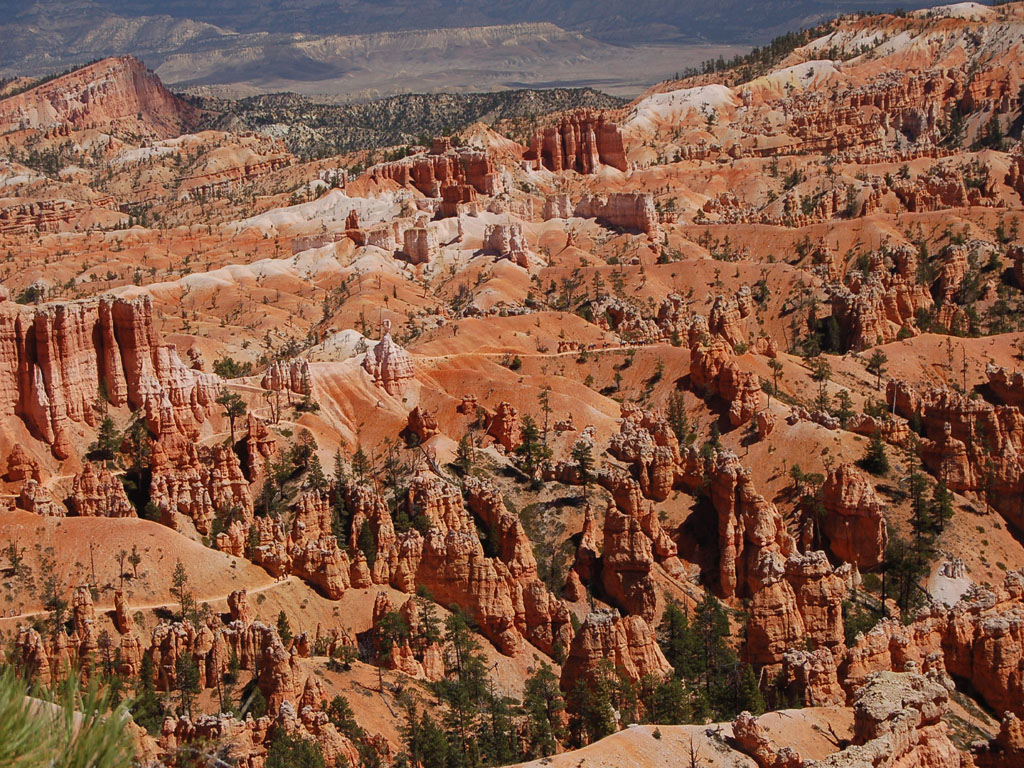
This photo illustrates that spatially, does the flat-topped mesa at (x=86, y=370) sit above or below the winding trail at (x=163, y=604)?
above

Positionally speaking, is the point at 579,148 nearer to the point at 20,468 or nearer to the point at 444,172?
the point at 444,172

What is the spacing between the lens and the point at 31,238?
17338 cm

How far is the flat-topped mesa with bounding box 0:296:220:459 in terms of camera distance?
74188mm

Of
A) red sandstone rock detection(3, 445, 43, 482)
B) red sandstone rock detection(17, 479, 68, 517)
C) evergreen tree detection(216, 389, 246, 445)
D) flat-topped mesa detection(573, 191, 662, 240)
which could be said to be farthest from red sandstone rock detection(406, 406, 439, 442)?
flat-topped mesa detection(573, 191, 662, 240)

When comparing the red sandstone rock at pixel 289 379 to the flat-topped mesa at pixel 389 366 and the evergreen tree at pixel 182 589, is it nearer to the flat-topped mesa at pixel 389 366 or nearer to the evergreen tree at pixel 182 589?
the flat-topped mesa at pixel 389 366

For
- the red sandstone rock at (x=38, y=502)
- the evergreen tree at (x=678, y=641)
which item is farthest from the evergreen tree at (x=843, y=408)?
the red sandstone rock at (x=38, y=502)

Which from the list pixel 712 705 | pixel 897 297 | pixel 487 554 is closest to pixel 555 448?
pixel 487 554

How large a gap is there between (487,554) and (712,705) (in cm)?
1743

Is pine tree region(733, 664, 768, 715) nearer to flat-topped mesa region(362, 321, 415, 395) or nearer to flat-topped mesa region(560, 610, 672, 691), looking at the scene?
flat-topped mesa region(560, 610, 672, 691)

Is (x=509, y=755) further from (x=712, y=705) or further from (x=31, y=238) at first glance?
(x=31, y=238)

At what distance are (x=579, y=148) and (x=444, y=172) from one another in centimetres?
2303

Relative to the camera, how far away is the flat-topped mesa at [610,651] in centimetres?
5447

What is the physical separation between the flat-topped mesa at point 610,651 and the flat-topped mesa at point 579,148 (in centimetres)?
13319

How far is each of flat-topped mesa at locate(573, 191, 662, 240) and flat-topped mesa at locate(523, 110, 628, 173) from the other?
24.3 metres
